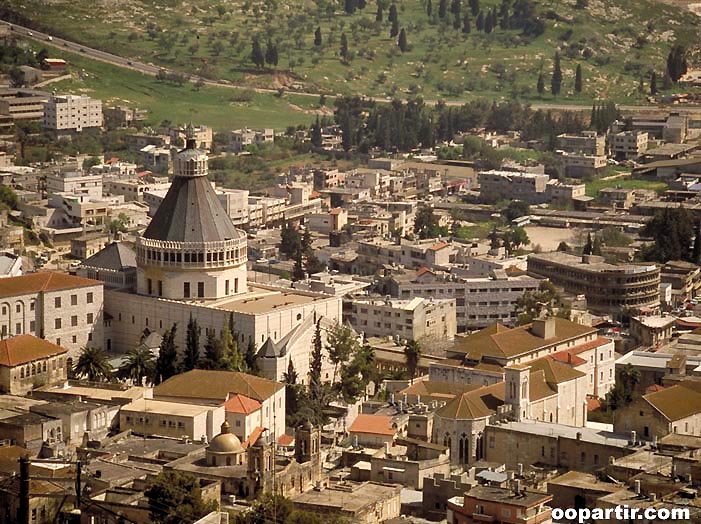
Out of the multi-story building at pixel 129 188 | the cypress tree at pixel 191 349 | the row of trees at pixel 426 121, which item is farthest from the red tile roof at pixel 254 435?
the row of trees at pixel 426 121

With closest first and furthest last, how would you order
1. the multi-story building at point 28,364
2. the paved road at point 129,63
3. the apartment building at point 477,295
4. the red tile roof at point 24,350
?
the multi-story building at point 28,364
the red tile roof at point 24,350
the apartment building at point 477,295
the paved road at point 129,63

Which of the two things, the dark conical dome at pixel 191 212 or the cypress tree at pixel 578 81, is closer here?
the dark conical dome at pixel 191 212

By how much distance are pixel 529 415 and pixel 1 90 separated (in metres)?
81.6

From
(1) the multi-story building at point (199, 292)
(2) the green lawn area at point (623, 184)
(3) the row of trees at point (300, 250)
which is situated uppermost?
(1) the multi-story building at point (199, 292)

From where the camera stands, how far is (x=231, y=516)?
54.8 meters

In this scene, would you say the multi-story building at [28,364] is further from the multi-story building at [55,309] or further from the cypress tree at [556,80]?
the cypress tree at [556,80]

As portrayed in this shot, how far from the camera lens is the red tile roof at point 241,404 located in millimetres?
66938

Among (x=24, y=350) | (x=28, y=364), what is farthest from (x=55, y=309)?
(x=28, y=364)

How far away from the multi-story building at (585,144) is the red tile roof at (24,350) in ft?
257

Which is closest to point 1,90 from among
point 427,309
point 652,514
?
point 427,309

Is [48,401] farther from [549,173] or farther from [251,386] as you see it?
[549,173]

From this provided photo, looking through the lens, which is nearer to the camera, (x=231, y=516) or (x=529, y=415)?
(x=231, y=516)

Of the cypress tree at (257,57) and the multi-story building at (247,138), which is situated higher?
the cypress tree at (257,57)

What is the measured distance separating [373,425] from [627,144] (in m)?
85.3
